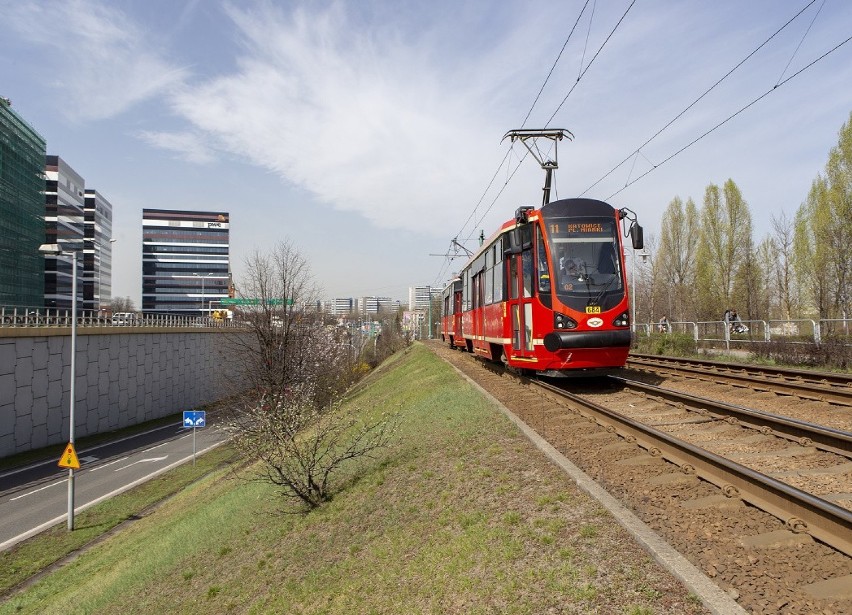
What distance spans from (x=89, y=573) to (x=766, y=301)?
41.6 metres

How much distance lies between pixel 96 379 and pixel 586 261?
39.2 m

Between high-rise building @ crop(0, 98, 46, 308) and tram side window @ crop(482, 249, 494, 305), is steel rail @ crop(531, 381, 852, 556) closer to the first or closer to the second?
tram side window @ crop(482, 249, 494, 305)

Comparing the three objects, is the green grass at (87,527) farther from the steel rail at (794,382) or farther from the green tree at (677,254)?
the green tree at (677,254)

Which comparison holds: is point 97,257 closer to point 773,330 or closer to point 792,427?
point 773,330

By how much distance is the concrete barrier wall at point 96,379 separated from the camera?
1240 inches

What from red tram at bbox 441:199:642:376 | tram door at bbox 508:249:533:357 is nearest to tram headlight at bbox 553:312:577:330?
red tram at bbox 441:199:642:376

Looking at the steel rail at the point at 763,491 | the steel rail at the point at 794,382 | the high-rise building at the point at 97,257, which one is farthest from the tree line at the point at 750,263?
the high-rise building at the point at 97,257

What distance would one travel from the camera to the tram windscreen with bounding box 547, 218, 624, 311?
1114 cm

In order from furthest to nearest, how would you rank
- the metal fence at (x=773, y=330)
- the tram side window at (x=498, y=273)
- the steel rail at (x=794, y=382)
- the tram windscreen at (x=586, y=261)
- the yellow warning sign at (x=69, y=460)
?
1. the yellow warning sign at (x=69, y=460)
2. the metal fence at (x=773, y=330)
3. the tram side window at (x=498, y=273)
4. the tram windscreen at (x=586, y=261)
5. the steel rail at (x=794, y=382)

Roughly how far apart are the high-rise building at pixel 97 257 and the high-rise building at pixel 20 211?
70.7 feet

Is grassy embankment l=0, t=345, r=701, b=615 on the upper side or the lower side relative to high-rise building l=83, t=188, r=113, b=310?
lower

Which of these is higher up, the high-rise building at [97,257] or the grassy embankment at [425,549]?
the high-rise building at [97,257]

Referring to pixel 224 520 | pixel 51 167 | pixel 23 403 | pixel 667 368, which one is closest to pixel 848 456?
pixel 224 520

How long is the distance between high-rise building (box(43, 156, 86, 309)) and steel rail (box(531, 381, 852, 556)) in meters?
86.6
